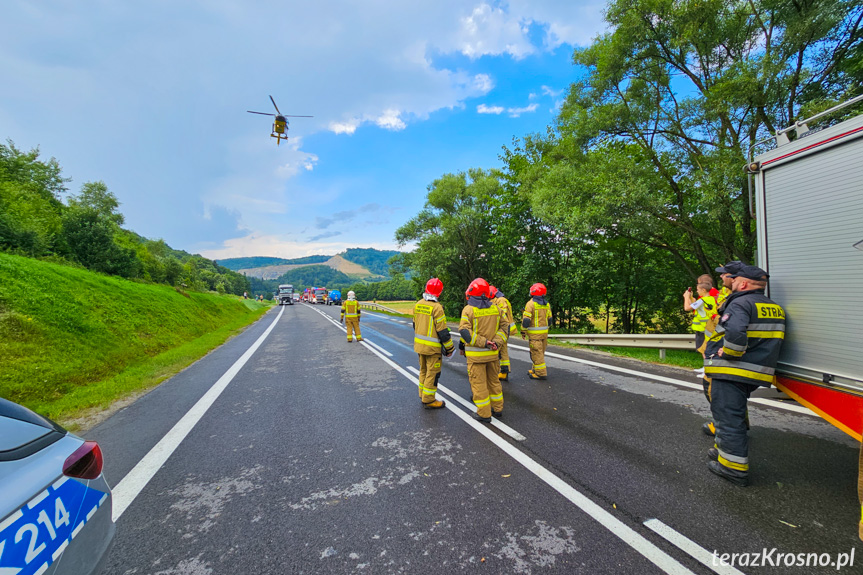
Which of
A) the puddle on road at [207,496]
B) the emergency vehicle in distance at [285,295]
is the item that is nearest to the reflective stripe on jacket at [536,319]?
the puddle on road at [207,496]

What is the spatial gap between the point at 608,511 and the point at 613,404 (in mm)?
2649

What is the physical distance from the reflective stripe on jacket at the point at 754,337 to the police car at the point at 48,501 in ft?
15.1

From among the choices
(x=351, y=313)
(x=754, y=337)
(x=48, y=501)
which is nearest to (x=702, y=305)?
(x=754, y=337)

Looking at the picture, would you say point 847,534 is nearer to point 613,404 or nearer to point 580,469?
point 580,469

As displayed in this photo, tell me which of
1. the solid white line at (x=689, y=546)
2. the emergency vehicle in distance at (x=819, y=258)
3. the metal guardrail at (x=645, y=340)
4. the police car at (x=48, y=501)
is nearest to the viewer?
the police car at (x=48, y=501)

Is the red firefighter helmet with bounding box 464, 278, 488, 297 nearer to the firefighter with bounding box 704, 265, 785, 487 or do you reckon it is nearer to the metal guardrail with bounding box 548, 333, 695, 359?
the firefighter with bounding box 704, 265, 785, 487

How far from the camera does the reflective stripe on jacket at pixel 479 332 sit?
4.39m

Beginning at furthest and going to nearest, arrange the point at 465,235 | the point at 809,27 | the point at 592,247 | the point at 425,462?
the point at 465,235 < the point at 592,247 < the point at 809,27 < the point at 425,462

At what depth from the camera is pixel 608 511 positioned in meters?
2.51

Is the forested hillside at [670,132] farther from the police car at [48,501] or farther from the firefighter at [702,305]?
the police car at [48,501]

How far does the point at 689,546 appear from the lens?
7.09 feet

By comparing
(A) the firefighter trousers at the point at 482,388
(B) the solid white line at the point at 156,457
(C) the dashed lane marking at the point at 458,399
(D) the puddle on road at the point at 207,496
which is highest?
(A) the firefighter trousers at the point at 482,388

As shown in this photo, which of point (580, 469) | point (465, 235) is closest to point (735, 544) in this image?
point (580, 469)

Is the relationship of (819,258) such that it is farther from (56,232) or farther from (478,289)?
(56,232)
